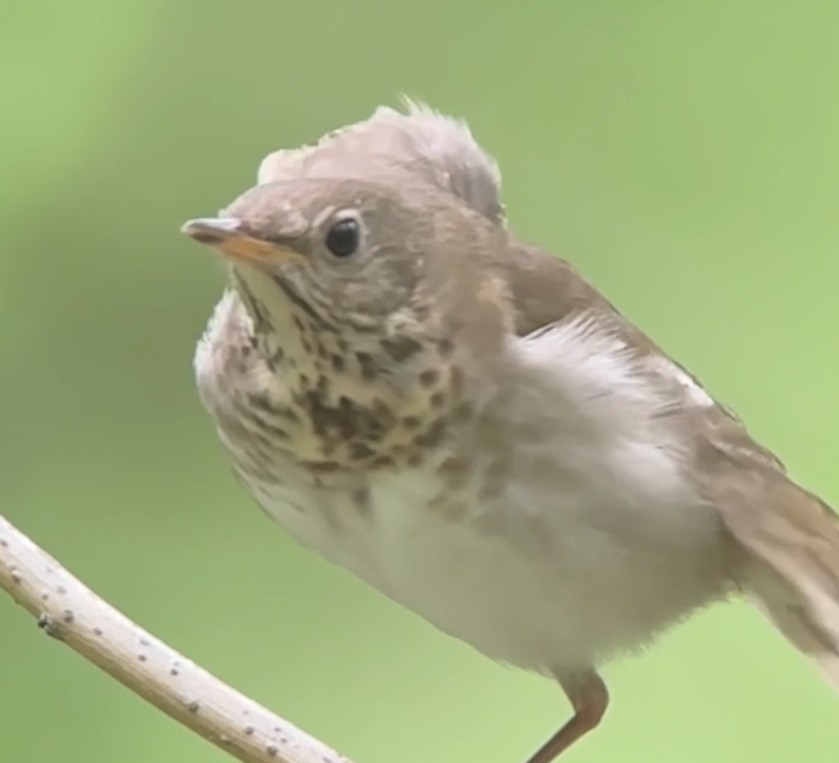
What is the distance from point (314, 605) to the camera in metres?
1.79

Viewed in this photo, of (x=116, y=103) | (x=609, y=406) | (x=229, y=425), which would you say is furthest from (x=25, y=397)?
(x=609, y=406)

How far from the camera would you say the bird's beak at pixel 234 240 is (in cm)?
93

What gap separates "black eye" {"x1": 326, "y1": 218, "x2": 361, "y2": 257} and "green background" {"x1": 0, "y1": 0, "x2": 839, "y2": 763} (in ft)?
2.49

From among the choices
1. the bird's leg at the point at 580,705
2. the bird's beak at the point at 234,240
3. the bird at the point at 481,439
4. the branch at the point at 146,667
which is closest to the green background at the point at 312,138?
the bird's leg at the point at 580,705

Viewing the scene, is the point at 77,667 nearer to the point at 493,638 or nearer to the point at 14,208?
the point at 14,208

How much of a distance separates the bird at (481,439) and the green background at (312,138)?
0.58 metres

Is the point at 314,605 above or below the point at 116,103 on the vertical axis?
below

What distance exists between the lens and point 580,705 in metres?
1.30

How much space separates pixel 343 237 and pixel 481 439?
147 mm

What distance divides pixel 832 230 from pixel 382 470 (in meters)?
0.83

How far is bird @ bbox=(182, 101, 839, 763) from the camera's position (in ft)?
3.37

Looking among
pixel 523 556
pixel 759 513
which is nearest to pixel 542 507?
pixel 523 556

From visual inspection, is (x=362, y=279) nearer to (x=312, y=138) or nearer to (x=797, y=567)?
(x=797, y=567)

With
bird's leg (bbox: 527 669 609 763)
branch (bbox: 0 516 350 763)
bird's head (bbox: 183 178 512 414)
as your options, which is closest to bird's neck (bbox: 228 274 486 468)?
bird's head (bbox: 183 178 512 414)
